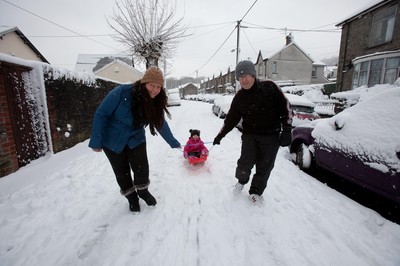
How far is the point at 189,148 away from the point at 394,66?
16.5 metres

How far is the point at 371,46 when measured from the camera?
48.2 ft

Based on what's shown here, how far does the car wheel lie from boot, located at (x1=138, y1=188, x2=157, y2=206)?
3162 millimetres

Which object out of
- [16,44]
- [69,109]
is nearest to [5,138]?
[69,109]

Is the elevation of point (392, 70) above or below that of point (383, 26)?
below

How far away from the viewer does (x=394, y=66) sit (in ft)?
44.0

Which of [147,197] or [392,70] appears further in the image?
[392,70]

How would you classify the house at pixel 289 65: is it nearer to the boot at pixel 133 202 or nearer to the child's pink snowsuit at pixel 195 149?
the child's pink snowsuit at pixel 195 149

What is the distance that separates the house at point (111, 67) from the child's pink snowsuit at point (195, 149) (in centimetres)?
3019

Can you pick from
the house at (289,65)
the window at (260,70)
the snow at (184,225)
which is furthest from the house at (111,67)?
the snow at (184,225)

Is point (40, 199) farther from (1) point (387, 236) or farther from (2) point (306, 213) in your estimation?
(1) point (387, 236)

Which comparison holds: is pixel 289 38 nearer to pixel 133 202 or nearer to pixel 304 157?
pixel 304 157

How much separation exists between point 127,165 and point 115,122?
1.79 ft

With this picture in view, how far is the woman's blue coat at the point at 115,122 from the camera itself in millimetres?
2178

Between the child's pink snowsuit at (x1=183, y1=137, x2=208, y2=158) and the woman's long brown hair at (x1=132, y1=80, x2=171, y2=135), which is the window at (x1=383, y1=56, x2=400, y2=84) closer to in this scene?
the child's pink snowsuit at (x1=183, y1=137, x2=208, y2=158)
